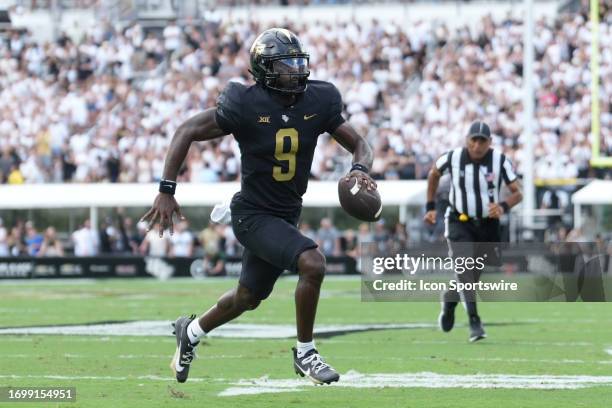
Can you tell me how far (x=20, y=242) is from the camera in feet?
72.6

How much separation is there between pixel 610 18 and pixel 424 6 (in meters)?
7.44

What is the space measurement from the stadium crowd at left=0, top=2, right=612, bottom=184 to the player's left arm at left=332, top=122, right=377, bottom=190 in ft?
45.6

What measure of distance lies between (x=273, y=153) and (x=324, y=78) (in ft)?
60.0

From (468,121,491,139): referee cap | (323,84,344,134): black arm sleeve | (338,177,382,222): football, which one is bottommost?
(468,121,491,139): referee cap

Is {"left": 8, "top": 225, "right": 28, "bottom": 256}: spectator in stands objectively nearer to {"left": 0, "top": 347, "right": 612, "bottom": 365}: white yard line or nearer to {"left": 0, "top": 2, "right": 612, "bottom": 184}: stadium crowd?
{"left": 0, "top": 2, "right": 612, "bottom": 184}: stadium crowd

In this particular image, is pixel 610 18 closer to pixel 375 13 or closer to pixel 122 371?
pixel 375 13

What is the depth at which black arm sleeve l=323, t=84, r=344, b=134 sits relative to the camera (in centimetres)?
698

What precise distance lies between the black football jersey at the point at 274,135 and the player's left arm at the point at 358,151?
0.17ft

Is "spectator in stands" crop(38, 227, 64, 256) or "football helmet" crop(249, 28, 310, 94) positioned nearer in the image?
"football helmet" crop(249, 28, 310, 94)

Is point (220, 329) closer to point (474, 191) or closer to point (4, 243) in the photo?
point (474, 191)

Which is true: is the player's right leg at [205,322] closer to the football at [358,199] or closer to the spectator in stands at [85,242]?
the football at [358,199]

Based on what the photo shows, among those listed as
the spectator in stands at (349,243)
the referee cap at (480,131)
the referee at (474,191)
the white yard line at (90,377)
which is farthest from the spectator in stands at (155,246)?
the white yard line at (90,377)

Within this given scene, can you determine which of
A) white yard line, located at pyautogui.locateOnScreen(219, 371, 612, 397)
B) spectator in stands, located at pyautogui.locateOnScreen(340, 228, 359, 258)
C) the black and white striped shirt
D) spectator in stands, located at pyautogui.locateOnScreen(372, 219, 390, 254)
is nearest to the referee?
the black and white striped shirt

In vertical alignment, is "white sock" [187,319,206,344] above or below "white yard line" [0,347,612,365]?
above
